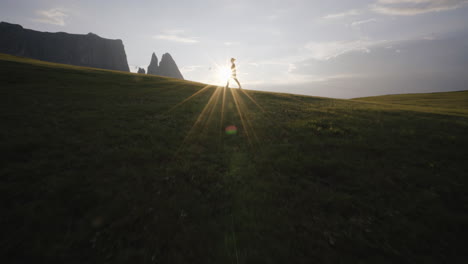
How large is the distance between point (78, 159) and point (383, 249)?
1077 cm

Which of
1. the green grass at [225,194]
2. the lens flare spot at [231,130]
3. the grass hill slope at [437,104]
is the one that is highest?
the grass hill slope at [437,104]

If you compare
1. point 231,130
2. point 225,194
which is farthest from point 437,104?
point 225,194

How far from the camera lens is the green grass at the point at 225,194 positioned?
13.6ft

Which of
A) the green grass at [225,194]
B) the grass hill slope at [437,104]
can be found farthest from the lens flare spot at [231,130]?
the grass hill slope at [437,104]

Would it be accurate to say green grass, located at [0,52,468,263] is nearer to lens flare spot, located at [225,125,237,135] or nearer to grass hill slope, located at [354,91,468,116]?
lens flare spot, located at [225,125,237,135]

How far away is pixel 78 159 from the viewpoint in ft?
24.2

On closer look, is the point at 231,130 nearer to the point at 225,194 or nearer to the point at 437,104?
the point at 225,194

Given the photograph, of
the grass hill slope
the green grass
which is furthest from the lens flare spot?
the grass hill slope

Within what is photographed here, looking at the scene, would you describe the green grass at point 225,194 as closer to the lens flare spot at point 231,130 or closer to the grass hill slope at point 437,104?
the lens flare spot at point 231,130

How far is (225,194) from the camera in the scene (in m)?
6.18

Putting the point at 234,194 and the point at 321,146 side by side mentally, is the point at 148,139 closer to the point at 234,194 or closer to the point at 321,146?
the point at 234,194

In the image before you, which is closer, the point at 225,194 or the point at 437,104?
the point at 225,194

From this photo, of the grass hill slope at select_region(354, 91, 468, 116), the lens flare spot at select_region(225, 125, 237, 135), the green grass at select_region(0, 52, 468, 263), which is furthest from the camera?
the grass hill slope at select_region(354, 91, 468, 116)

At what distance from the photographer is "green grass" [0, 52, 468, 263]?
4141mm
